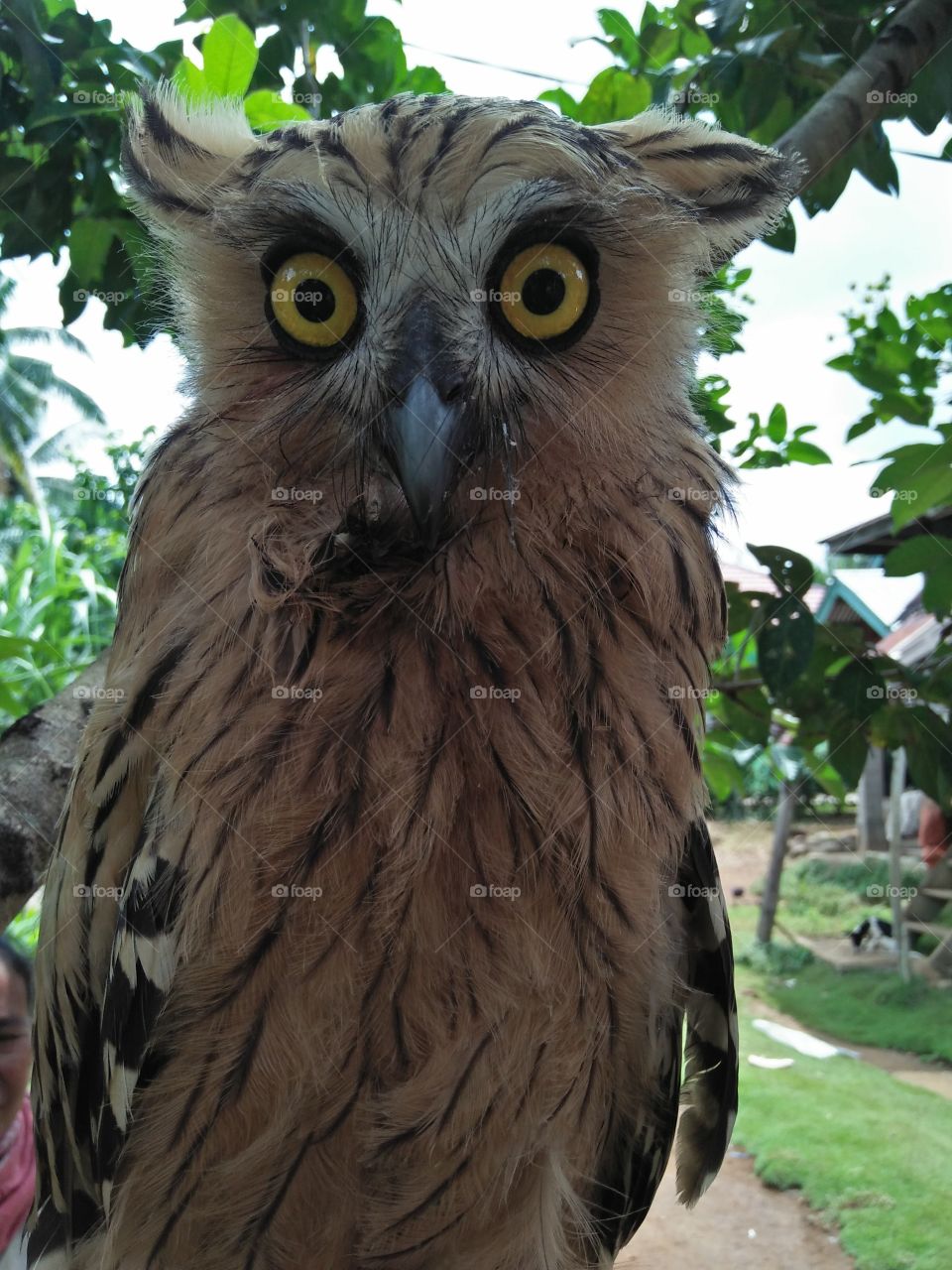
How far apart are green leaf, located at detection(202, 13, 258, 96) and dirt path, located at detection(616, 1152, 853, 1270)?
11.7ft

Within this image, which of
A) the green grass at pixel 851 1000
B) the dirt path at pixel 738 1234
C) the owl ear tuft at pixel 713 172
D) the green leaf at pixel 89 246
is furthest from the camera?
the green grass at pixel 851 1000

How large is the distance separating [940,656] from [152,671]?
1826mm

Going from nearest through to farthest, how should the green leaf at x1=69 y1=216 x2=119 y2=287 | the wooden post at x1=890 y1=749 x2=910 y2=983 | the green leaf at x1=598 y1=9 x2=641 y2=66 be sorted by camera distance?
the green leaf at x1=69 y1=216 x2=119 y2=287, the green leaf at x1=598 y1=9 x2=641 y2=66, the wooden post at x1=890 y1=749 x2=910 y2=983

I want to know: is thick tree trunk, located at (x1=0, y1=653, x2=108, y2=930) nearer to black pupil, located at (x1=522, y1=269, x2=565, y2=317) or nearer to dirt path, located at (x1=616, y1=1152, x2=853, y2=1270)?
black pupil, located at (x1=522, y1=269, x2=565, y2=317)

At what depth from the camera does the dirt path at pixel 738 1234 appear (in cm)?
320

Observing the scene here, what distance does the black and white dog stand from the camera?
21.3 ft

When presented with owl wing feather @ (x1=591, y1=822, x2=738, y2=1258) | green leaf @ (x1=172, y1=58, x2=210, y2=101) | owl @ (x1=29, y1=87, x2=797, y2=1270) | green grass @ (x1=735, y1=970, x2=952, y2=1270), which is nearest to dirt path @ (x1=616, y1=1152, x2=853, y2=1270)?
green grass @ (x1=735, y1=970, x2=952, y2=1270)

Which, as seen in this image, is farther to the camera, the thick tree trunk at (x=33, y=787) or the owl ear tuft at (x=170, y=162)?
the thick tree trunk at (x=33, y=787)

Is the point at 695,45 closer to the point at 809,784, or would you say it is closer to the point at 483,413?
the point at 483,413

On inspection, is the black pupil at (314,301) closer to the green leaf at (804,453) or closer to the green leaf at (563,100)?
the green leaf at (563,100)

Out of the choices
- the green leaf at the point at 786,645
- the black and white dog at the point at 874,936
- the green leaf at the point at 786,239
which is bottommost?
the black and white dog at the point at 874,936

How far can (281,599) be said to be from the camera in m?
1.16

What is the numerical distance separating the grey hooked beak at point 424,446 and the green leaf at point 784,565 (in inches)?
40.7

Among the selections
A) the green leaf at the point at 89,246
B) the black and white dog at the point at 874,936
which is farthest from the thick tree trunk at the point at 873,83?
the black and white dog at the point at 874,936
